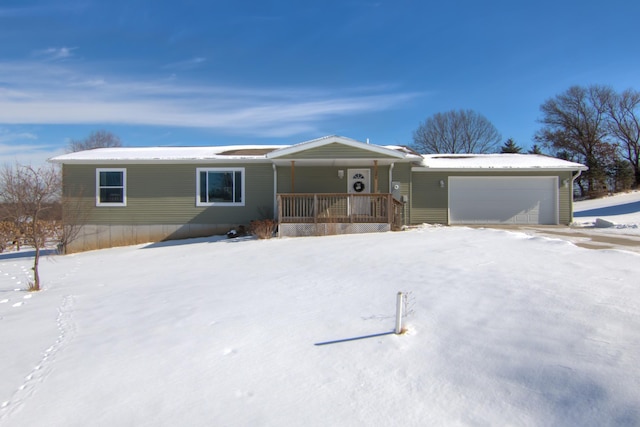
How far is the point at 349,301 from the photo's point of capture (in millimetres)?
5488

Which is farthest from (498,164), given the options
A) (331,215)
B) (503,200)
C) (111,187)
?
(111,187)

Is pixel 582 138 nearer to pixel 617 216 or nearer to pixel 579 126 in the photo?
pixel 579 126

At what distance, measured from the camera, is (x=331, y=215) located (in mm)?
13852

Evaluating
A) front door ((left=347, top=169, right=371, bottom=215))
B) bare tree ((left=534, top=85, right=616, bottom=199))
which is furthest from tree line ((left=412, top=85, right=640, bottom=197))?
front door ((left=347, top=169, right=371, bottom=215))

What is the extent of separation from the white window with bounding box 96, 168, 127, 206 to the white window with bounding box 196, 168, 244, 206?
279cm

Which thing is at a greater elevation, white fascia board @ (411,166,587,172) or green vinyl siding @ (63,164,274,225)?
white fascia board @ (411,166,587,172)

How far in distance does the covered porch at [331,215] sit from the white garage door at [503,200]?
3940mm

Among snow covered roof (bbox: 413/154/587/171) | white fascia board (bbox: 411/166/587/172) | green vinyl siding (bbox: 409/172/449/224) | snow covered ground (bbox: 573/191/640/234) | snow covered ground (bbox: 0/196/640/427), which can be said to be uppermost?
snow covered roof (bbox: 413/154/587/171)

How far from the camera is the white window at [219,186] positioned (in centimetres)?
1548

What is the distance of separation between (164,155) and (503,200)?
43.1ft

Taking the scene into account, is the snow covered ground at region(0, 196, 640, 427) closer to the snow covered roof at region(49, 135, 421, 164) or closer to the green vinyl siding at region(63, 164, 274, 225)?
the snow covered roof at region(49, 135, 421, 164)

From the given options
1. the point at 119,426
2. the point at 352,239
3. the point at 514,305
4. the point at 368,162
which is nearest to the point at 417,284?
the point at 514,305

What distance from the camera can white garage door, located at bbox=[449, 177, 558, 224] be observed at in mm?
16328

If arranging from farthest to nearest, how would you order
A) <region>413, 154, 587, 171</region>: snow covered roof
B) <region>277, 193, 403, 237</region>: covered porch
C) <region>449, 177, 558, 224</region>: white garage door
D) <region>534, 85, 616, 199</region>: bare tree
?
<region>534, 85, 616, 199</region>: bare tree < <region>449, 177, 558, 224</region>: white garage door < <region>413, 154, 587, 171</region>: snow covered roof < <region>277, 193, 403, 237</region>: covered porch
